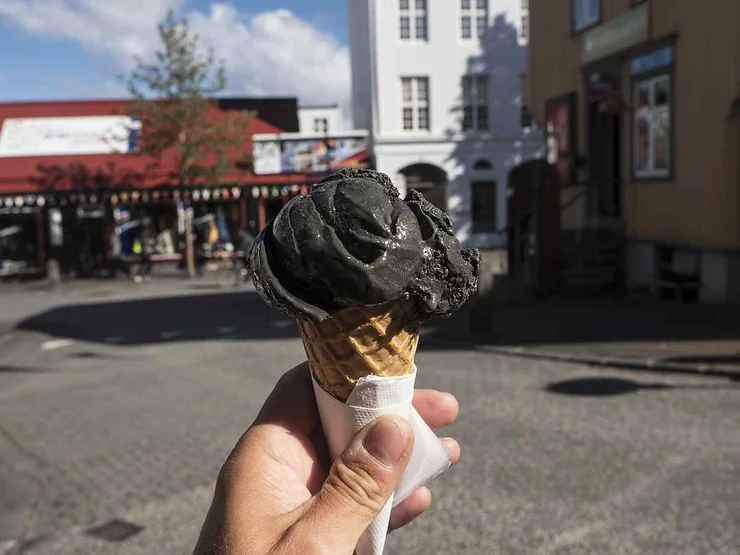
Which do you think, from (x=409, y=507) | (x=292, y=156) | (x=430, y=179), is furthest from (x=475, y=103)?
(x=409, y=507)

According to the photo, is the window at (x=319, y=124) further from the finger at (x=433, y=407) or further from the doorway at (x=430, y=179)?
the finger at (x=433, y=407)

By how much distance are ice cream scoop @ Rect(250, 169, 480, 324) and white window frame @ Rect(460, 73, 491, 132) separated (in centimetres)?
3122

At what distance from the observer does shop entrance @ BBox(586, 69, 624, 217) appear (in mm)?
17297

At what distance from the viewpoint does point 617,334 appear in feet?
37.7

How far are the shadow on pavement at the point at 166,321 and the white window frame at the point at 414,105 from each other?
15.9 m

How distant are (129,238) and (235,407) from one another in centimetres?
2147

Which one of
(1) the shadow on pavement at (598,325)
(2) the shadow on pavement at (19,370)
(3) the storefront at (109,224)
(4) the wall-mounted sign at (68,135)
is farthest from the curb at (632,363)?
(4) the wall-mounted sign at (68,135)

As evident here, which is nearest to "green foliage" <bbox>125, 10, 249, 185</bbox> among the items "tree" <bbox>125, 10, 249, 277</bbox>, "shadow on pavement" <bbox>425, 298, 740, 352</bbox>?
"tree" <bbox>125, 10, 249, 277</bbox>

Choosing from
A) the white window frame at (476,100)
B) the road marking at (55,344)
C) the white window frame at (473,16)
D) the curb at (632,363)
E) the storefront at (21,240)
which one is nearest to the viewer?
the curb at (632,363)

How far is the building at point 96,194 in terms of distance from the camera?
87.7ft

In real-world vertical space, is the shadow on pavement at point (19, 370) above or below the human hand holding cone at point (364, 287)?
A: below

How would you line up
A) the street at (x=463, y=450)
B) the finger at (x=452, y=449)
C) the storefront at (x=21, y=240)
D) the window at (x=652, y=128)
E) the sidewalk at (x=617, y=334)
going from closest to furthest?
1. the finger at (x=452, y=449)
2. the street at (x=463, y=450)
3. the sidewalk at (x=617, y=334)
4. the window at (x=652, y=128)
5. the storefront at (x=21, y=240)

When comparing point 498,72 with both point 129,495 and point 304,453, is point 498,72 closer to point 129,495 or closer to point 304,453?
point 129,495

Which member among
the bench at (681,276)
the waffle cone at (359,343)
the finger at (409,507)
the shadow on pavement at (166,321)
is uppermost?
the waffle cone at (359,343)
